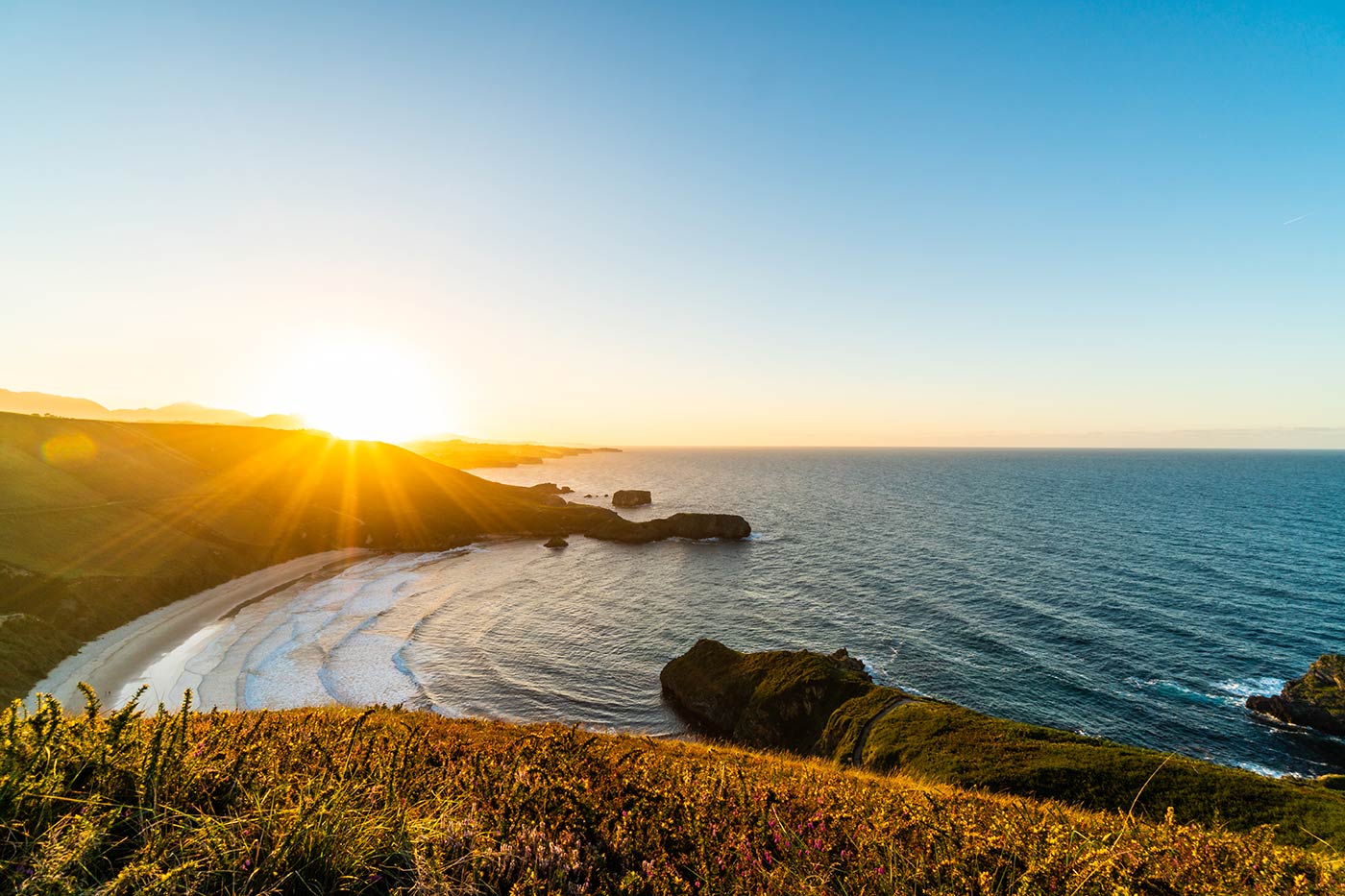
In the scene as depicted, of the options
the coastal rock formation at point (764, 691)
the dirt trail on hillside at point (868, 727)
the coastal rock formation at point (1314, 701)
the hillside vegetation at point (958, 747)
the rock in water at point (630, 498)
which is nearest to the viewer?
the hillside vegetation at point (958, 747)

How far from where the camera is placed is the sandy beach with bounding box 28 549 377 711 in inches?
1335

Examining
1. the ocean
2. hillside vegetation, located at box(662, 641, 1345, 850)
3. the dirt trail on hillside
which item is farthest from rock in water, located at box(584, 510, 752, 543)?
the dirt trail on hillside

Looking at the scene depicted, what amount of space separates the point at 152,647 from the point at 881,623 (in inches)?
2426

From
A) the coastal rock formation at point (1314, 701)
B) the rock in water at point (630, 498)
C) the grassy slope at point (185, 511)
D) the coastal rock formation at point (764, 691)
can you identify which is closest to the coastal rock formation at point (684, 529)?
the grassy slope at point (185, 511)

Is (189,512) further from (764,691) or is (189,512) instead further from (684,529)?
(764,691)

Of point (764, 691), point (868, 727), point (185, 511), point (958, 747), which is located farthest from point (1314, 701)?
point (185, 511)

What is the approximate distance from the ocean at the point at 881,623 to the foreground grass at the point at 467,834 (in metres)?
28.4

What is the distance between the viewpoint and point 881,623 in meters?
47.9

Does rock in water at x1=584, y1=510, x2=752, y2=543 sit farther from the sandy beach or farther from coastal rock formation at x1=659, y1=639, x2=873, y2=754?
coastal rock formation at x1=659, y1=639, x2=873, y2=754

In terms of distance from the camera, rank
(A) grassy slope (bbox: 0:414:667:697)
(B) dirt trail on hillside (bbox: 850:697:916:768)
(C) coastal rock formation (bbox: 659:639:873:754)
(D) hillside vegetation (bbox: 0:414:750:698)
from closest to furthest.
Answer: (B) dirt trail on hillside (bbox: 850:697:916:768)
(C) coastal rock formation (bbox: 659:639:873:754)
(D) hillside vegetation (bbox: 0:414:750:698)
(A) grassy slope (bbox: 0:414:667:697)

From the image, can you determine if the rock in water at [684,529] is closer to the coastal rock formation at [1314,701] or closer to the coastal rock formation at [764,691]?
the coastal rock formation at [764,691]

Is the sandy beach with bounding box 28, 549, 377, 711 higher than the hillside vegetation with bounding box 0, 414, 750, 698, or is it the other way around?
the hillside vegetation with bounding box 0, 414, 750, 698

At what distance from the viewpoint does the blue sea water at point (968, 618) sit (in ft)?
112

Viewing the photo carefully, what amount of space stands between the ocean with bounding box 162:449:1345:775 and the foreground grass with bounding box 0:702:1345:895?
28.4 meters
